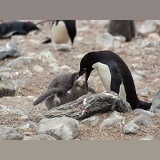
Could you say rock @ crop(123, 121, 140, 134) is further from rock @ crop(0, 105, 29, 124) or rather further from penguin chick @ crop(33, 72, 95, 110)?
penguin chick @ crop(33, 72, 95, 110)

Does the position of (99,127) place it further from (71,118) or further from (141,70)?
(141,70)

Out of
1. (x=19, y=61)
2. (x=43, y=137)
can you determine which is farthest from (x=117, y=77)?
(x=19, y=61)

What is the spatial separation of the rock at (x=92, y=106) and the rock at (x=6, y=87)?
1.31 m

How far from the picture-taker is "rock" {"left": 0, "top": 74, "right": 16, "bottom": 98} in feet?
20.3

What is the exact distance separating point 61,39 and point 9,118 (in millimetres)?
5455

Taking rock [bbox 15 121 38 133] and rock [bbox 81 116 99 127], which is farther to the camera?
rock [bbox 81 116 99 127]

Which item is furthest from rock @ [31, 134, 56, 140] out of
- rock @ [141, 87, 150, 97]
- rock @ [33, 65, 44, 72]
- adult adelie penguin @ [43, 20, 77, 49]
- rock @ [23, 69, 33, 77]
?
adult adelie penguin @ [43, 20, 77, 49]

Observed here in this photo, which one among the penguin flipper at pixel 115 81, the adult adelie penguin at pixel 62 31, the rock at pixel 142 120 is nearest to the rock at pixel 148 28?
the adult adelie penguin at pixel 62 31

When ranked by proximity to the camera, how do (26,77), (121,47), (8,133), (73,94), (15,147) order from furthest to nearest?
(121,47)
(26,77)
(73,94)
(8,133)
(15,147)

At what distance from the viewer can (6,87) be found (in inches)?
244

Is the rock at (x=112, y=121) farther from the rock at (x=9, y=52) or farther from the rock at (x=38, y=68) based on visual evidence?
the rock at (x=9, y=52)

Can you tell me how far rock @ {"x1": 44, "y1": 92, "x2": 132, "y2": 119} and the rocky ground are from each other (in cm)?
7

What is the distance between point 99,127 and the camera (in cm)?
466

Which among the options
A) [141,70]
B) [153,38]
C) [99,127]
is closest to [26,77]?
[141,70]
